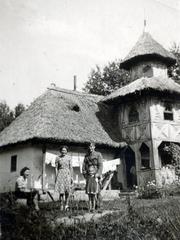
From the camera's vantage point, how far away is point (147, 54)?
1941 centimetres

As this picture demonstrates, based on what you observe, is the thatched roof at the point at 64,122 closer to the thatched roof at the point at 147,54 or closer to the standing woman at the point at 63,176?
the thatched roof at the point at 147,54

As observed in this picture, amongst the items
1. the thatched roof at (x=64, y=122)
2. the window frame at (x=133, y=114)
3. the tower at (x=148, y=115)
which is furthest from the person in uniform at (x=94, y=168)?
the window frame at (x=133, y=114)

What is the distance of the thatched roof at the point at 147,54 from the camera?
1948cm

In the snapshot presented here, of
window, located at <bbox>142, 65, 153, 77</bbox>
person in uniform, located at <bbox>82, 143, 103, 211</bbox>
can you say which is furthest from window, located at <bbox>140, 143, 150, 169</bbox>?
person in uniform, located at <bbox>82, 143, 103, 211</bbox>

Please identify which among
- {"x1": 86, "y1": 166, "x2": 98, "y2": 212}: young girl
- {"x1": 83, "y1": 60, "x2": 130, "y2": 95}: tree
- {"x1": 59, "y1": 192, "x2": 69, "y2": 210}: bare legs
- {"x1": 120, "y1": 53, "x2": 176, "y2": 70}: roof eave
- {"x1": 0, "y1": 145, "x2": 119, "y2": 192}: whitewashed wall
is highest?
{"x1": 83, "y1": 60, "x2": 130, "y2": 95}: tree

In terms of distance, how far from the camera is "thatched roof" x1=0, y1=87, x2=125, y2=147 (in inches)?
621

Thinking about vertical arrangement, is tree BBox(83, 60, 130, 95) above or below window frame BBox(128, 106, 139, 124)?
above

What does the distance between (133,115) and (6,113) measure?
555 inches

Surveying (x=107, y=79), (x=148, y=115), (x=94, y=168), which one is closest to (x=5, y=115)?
(x=107, y=79)

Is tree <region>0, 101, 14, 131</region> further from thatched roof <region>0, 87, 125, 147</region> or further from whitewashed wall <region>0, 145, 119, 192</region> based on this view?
whitewashed wall <region>0, 145, 119, 192</region>

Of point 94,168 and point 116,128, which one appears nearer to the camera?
point 94,168

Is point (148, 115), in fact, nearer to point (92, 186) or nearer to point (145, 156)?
point (145, 156)

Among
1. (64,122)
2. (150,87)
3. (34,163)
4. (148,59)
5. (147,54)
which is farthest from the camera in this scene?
(148,59)

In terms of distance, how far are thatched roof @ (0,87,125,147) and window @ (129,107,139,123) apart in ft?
3.90
